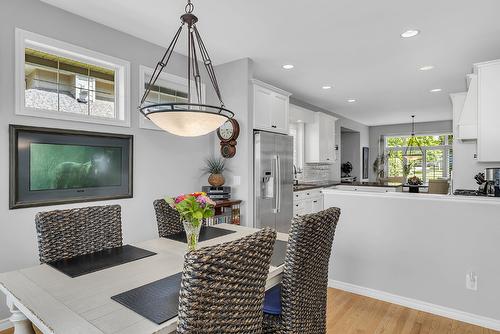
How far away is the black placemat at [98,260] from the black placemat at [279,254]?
738mm

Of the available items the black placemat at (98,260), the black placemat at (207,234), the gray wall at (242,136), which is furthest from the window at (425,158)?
the black placemat at (98,260)

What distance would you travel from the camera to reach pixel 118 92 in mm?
3131

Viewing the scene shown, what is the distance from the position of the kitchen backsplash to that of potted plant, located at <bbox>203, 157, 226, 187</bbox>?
3.03m

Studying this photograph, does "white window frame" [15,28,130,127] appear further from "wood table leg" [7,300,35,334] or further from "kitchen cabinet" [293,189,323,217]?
"kitchen cabinet" [293,189,323,217]

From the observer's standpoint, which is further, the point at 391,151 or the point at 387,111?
the point at 391,151

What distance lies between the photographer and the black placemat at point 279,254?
1643 millimetres

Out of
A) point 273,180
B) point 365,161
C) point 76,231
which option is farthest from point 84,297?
point 365,161

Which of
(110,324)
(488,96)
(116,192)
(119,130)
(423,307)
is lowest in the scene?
(423,307)

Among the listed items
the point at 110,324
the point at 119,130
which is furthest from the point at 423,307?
the point at 119,130

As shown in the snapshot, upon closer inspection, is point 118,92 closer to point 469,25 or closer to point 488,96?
point 469,25

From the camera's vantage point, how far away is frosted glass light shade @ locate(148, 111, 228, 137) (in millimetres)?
1657

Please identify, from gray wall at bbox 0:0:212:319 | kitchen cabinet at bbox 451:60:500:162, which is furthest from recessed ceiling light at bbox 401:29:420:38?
gray wall at bbox 0:0:212:319

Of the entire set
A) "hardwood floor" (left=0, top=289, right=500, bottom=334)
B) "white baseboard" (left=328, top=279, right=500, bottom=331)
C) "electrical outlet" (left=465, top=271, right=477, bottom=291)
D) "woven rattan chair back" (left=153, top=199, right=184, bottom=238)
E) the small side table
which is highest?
"woven rattan chair back" (left=153, top=199, right=184, bottom=238)

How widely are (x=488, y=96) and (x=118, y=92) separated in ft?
12.8
